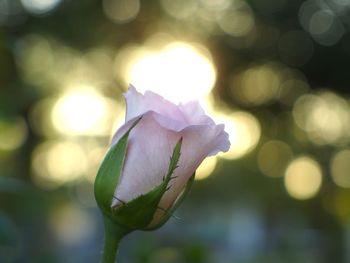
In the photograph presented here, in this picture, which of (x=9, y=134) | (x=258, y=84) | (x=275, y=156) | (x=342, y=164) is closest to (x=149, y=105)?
(x=9, y=134)

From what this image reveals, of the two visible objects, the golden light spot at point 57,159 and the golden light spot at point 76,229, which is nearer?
the golden light spot at point 76,229

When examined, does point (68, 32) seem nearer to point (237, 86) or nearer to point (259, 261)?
point (237, 86)

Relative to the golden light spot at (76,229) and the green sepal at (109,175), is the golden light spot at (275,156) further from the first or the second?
the green sepal at (109,175)

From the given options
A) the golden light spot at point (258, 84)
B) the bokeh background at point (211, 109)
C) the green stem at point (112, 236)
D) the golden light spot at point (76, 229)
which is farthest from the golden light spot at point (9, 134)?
the golden light spot at point (258, 84)

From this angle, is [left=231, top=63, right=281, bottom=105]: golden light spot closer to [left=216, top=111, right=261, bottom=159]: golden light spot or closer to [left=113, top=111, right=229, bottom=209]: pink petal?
[left=216, top=111, right=261, bottom=159]: golden light spot

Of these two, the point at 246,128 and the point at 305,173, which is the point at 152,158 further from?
the point at 246,128

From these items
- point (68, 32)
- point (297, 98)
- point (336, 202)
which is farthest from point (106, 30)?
point (336, 202)
